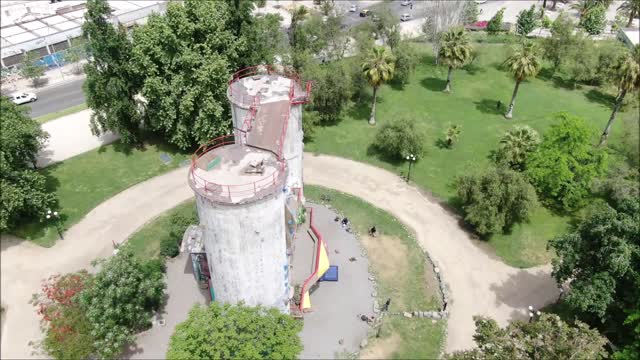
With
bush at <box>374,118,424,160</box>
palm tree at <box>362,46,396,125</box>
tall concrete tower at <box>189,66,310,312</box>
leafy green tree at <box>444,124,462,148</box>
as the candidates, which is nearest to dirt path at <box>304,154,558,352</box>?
bush at <box>374,118,424,160</box>

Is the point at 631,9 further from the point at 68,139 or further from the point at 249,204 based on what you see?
the point at 68,139

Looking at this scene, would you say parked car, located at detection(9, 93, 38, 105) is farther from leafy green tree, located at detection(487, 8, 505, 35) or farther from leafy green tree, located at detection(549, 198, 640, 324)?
leafy green tree, located at detection(487, 8, 505, 35)

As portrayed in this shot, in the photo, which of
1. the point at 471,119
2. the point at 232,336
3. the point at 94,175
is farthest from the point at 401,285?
the point at 94,175

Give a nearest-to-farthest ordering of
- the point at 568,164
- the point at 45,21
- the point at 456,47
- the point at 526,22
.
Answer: the point at 568,164 < the point at 456,47 < the point at 45,21 < the point at 526,22

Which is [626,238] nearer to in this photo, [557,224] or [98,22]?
[557,224]

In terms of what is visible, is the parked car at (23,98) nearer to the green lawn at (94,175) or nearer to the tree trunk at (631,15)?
the green lawn at (94,175)

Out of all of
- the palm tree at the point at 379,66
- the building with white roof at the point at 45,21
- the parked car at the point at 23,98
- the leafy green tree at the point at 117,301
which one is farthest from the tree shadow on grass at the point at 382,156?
the parked car at the point at 23,98
